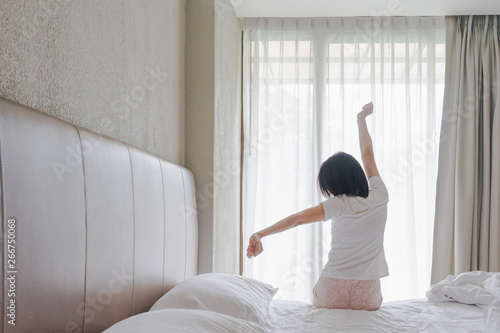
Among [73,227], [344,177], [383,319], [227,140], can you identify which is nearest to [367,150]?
[344,177]

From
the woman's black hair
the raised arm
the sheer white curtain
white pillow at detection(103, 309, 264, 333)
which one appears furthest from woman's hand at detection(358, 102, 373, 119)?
white pillow at detection(103, 309, 264, 333)

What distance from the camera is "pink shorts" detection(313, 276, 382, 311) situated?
6.53ft

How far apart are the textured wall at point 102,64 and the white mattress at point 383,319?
2.87 feet

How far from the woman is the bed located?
77 mm

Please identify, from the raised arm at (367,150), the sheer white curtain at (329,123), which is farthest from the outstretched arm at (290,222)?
the sheer white curtain at (329,123)

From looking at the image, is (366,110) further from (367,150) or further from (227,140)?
(227,140)

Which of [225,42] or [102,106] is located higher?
[225,42]

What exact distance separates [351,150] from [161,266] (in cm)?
216

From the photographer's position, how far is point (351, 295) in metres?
1.99

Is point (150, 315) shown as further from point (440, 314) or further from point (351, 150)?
point (351, 150)

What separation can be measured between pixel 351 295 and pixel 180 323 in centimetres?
96

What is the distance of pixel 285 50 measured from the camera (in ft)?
12.3

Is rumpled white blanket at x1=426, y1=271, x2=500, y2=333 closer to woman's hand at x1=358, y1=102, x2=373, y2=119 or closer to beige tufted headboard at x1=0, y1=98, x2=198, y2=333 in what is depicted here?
woman's hand at x1=358, y1=102, x2=373, y2=119

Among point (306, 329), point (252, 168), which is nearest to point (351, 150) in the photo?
point (252, 168)
